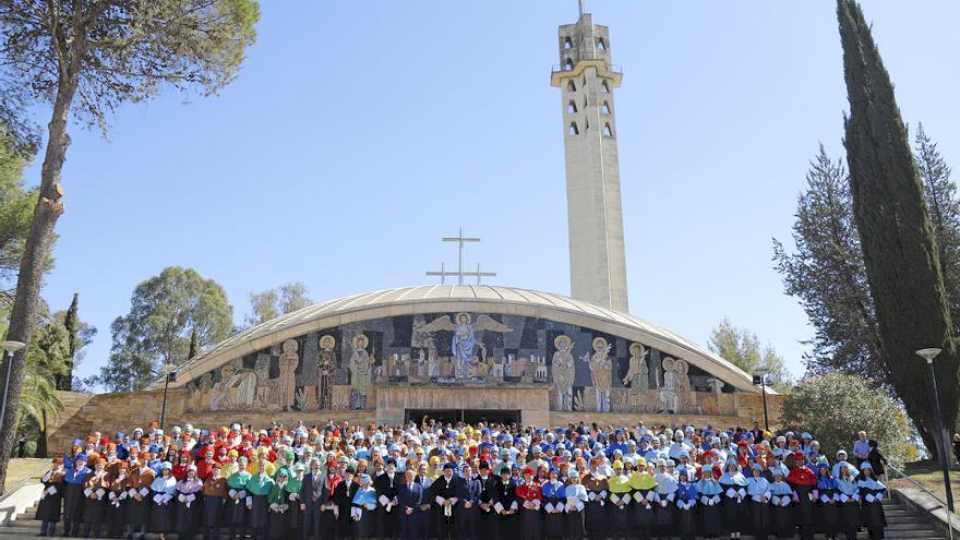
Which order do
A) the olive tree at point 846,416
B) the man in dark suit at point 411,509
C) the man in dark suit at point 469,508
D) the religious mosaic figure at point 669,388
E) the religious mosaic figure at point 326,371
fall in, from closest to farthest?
the man in dark suit at point 411,509 < the man in dark suit at point 469,508 < the olive tree at point 846,416 < the religious mosaic figure at point 326,371 < the religious mosaic figure at point 669,388

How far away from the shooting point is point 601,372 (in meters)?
22.7

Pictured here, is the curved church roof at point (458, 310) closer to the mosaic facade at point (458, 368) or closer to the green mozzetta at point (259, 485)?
the mosaic facade at point (458, 368)

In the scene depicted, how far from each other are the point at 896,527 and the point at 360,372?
14313 millimetres

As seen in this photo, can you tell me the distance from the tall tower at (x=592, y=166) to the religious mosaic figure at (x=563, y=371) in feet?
51.6

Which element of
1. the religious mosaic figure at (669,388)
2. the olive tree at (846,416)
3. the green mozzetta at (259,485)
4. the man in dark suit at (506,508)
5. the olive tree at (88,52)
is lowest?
the man in dark suit at (506,508)

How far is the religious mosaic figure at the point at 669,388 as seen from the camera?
74.4ft

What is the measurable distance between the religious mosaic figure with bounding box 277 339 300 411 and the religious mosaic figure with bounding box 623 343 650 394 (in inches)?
394

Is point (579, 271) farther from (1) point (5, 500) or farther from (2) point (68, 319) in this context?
(1) point (5, 500)

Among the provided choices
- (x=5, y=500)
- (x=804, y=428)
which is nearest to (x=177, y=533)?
(x=5, y=500)

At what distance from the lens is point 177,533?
40.0 ft

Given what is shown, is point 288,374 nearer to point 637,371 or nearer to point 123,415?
point 123,415

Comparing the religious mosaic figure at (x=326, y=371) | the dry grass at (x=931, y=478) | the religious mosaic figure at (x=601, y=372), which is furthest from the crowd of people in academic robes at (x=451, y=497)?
the religious mosaic figure at (x=601, y=372)

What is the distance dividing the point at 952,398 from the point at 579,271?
939 inches

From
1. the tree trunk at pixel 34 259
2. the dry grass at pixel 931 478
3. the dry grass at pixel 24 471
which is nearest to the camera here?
the tree trunk at pixel 34 259
